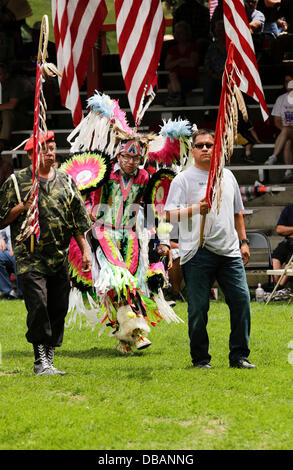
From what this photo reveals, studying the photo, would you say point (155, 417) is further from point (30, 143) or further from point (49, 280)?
point (30, 143)

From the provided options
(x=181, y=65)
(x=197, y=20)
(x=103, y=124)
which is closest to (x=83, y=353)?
(x=103, y=124)

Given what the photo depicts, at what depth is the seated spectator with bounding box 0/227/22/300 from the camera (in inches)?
480

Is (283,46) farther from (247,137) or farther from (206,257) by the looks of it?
(206,257)

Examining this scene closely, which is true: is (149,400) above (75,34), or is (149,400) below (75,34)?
below

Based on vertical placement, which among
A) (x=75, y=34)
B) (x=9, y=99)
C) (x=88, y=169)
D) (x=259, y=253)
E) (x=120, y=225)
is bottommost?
(x=259, y=253)

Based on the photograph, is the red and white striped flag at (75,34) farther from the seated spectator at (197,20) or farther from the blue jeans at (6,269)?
the seated spectator at (197,20)

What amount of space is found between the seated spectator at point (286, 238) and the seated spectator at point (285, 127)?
2418mm

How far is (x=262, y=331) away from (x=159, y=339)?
1065 millimetres

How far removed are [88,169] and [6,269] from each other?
5.15 m

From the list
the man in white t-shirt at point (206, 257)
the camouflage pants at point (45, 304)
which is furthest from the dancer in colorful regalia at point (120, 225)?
the man in white t-shirt at point (206, 257)

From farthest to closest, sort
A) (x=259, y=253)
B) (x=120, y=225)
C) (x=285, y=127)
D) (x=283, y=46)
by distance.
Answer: (x=283, y=46) → (x=285, y=127) → (x=259, y=253) → (x=120, y=225)

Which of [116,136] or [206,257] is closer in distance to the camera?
[206,257]

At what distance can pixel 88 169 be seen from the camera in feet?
25.3

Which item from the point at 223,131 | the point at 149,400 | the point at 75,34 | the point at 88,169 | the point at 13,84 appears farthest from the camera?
the point at 13,84
